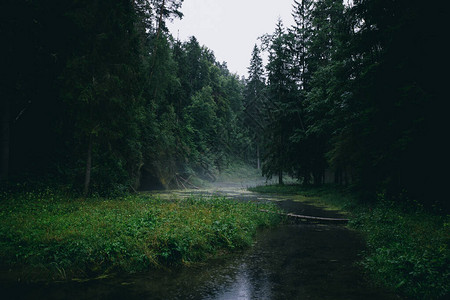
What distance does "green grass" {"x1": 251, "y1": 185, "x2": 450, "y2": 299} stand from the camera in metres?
6.09

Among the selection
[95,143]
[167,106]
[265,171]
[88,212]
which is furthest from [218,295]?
[167,106]

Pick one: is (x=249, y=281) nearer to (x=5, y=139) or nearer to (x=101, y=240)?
(x=101, y=240)

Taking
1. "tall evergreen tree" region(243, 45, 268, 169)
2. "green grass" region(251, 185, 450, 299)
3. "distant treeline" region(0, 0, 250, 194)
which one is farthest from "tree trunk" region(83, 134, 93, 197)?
"tall evergreen tree" region(243, 45, 268, 169)

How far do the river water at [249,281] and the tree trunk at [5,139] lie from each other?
11217mm

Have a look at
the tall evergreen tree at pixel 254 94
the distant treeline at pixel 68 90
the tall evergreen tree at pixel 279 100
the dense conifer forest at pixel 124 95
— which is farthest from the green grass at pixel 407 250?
the tall evergreen tree at pixel 254 94

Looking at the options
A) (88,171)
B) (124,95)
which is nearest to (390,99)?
(124,95)

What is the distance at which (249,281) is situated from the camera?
286 inches

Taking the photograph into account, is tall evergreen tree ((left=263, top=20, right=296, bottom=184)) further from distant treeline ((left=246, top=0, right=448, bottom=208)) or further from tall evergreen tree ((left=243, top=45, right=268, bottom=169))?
tall evergreen tree ((left=243, top=45, right=268, bottom=169))

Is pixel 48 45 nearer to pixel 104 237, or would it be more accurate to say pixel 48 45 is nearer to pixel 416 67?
pixel 104 237

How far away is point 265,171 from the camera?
33.0m

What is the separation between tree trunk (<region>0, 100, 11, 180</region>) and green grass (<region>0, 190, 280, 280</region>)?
488cm

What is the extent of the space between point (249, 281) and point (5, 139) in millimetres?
15327

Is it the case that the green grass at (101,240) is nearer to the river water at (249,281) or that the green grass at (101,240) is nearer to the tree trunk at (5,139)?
the river water at (249,281)

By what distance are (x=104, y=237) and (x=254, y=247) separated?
16.7 ft
